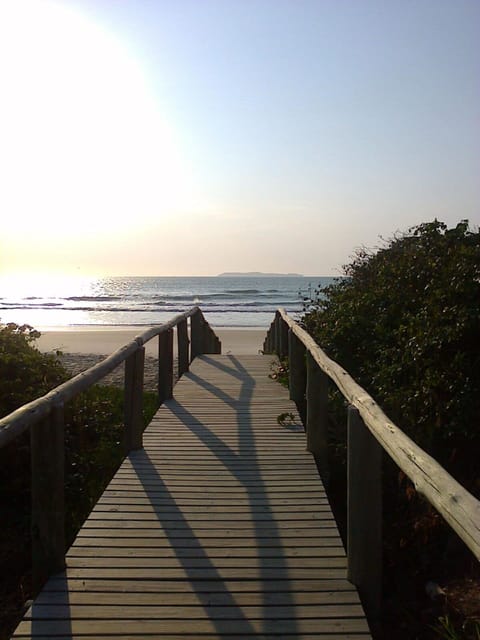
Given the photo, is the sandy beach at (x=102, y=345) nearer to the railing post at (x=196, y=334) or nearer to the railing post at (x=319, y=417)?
the railing post at (x=196, y=334)

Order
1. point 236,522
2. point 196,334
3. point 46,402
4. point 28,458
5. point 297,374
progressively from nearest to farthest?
point 46,402 < point 236,522 < point 28,458 < point 297,374 < point 196,334

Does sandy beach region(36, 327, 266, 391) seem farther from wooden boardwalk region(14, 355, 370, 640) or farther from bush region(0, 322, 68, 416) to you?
wooden boardwalk region(14, 355, 370, 640)


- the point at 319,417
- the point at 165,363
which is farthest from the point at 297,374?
the point at 319,417

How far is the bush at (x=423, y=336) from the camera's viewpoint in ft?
15.9

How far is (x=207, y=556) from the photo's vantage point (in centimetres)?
344

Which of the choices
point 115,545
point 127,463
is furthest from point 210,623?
point 127,463

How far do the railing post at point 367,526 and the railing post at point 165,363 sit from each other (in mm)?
4202

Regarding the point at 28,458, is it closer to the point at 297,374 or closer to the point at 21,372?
the point at 21,372

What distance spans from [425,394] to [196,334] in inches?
299

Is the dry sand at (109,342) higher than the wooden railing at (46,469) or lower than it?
lower

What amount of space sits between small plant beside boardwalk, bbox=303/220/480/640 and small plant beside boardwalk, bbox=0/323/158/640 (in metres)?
2.20

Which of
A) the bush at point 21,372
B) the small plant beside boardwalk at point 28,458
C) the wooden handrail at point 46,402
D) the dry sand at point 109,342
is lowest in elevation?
the dry sand at point 109,342

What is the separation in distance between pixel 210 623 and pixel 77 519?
9.03 feet

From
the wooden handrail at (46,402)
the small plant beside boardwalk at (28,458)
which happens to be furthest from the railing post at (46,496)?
the small plant beside boardwalk at (28,458)
